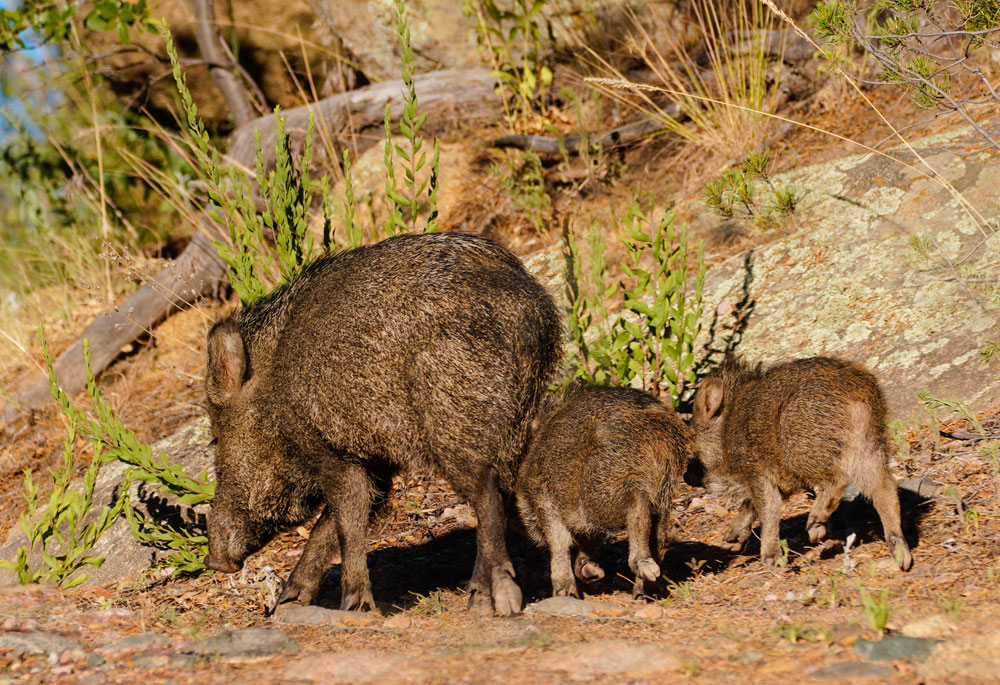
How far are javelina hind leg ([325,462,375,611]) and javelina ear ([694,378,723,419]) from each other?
5.47 feet

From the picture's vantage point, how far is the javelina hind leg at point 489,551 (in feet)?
13.3

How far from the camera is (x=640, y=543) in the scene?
3908 mm

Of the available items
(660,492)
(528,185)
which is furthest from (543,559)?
(528,185)

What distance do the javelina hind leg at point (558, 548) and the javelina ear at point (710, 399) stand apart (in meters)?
0.98

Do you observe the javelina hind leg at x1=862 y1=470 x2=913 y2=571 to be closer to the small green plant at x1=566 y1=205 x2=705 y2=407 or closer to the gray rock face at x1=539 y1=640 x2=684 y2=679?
the gray rock face at x1=539 y1=640 x2=684 y2=679

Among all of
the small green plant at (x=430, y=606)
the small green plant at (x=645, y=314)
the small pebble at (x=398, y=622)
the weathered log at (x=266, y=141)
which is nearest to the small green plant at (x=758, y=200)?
the small green plant at (x=645, y=314)

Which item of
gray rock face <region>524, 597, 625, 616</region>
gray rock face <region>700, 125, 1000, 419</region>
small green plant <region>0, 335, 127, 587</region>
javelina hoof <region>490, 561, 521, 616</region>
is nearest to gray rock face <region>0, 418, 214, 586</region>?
small green plant <region>0, 335, 127, 587</region>

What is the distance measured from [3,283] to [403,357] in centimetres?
769

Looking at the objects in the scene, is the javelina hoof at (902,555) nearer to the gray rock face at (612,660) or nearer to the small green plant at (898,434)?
the small green plant at (898,434)

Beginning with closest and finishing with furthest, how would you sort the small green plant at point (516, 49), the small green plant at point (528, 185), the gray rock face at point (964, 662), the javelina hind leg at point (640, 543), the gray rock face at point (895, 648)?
1. the gray rock face at point (964, 662)
2. the gray rock face at point (895, 648)
3. the javelina hind leg at point (640, 543)
4. the small green plant at point (528, 185)
5. the small green plant at point (516, 49)

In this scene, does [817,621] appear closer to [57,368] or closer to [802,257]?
[802,257]

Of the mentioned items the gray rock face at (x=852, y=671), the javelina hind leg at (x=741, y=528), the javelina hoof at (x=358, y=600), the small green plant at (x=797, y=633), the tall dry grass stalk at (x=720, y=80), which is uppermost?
the tall dry grass stalk at (x=720, y=80)

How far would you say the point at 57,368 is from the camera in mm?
7934

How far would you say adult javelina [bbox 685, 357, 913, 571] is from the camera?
404 centimetres
